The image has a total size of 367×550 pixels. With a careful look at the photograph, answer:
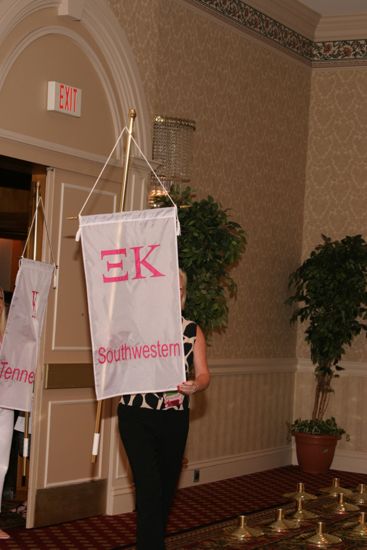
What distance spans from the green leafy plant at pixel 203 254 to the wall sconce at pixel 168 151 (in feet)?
1.23

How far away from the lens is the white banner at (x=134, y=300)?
479cm

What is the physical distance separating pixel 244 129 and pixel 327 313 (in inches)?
73.3

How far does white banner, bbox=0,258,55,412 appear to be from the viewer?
605 centimetres

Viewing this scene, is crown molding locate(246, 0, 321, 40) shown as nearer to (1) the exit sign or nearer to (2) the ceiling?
(2) the ceiling

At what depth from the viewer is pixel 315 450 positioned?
9.54 meters

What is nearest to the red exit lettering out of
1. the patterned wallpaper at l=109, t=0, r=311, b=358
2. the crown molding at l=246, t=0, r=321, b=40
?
the patterned wallpaper at l=109, t=0, r=311, b=358

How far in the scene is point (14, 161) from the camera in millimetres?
6273

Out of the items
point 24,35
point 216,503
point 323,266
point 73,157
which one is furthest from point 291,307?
point 24,35

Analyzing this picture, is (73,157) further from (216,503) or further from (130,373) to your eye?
(216,503)

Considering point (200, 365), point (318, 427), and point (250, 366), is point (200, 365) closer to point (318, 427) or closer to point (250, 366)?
point (250, 366)

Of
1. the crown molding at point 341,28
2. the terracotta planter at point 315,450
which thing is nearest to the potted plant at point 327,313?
the terracotta planter at point 315,450

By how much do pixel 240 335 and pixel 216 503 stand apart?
1863 mm

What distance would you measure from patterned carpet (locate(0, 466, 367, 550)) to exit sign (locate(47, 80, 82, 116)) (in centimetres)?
261

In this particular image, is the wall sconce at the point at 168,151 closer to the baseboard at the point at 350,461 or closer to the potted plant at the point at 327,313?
the potted plant at the point at 327,313
